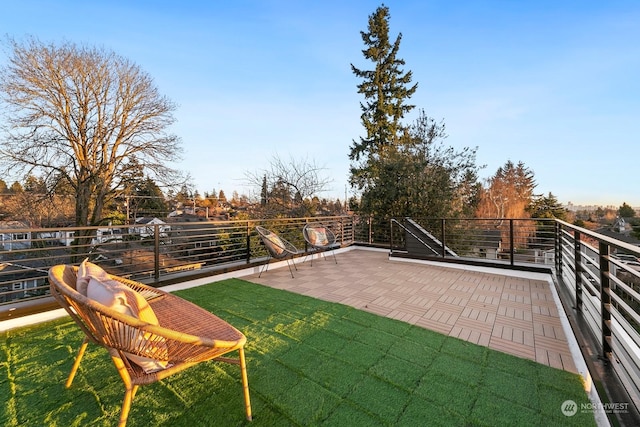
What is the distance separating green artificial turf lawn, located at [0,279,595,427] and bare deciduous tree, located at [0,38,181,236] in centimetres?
1034

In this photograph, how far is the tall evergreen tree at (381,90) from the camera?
46.4 ft

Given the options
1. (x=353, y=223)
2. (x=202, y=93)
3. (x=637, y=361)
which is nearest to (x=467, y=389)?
(x=637, y=361)

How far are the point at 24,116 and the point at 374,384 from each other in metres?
13.1

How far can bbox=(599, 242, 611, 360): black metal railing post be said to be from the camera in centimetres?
192

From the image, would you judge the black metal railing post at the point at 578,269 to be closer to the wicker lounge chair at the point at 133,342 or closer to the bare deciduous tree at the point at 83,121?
the wicker lounge chair at the point at 133,342

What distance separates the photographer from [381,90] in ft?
47.5

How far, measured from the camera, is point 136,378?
4.07 ft

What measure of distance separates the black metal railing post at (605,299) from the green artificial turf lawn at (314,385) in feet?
1.18

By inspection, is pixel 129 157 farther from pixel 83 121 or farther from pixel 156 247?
pixel 156 247

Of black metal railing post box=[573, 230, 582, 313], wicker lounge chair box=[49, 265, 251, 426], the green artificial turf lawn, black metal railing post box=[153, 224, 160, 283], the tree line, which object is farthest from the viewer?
the tree line

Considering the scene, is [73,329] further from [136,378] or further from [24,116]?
[24,116]

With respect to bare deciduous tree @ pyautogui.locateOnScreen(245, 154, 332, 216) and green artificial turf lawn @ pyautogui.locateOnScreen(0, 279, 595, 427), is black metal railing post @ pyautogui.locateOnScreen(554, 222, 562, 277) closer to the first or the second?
green artificial turf lawn @ pyautogui.locateOnScreen(0, 279, 595, 427)

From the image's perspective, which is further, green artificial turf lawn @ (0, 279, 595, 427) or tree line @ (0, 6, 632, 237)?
tree line @ (0, 6, 632, 237)

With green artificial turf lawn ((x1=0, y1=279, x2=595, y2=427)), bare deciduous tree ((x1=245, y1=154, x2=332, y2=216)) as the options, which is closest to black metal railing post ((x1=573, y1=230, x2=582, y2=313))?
green artificial turf lawn ((x1=0, y1=279, x2=595, y2=427))
